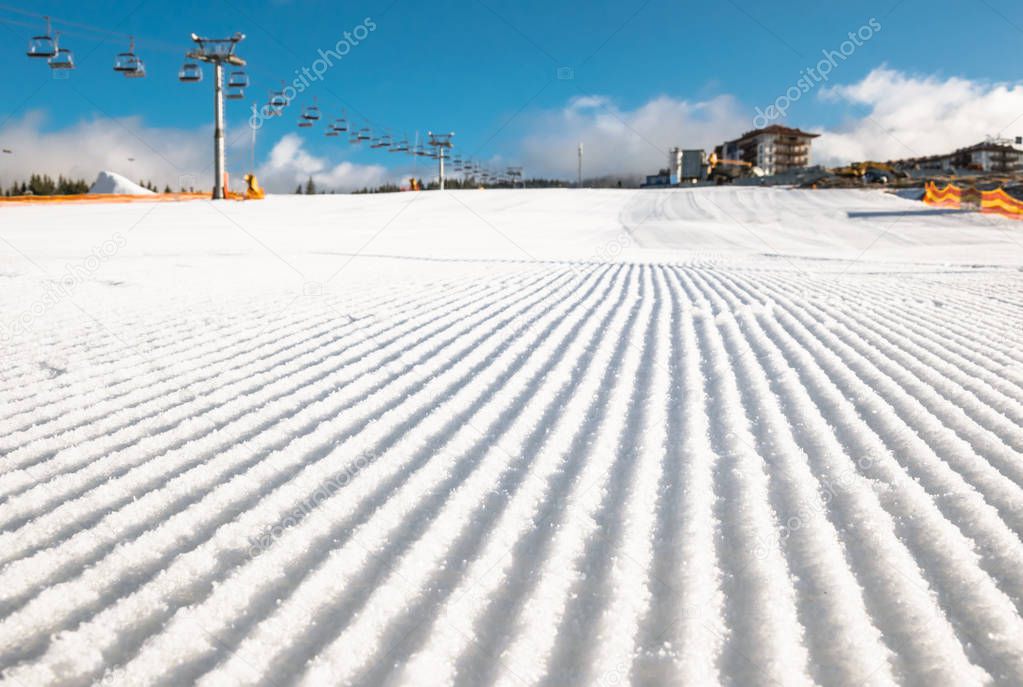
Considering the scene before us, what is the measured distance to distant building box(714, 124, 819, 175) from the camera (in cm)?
8350

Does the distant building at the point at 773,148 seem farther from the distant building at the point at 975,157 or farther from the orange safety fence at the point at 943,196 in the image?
the orange safety fence at the point at 943,196

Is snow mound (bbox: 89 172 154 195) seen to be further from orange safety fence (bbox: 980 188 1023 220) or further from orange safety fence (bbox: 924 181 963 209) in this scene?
orange safety fence (bbox: 980 188 1023 220)

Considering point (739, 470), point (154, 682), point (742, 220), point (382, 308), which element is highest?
point (742, 220)

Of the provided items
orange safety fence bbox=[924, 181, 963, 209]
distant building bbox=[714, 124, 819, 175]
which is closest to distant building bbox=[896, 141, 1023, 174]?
distant building bbox=[714, 124, 819, 175]

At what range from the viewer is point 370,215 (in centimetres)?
2239

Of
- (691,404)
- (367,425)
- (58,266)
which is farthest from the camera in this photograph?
(58,266)

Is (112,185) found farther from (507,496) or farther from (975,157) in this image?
(975,157)

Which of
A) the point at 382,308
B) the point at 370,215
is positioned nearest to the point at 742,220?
the point at 370,215

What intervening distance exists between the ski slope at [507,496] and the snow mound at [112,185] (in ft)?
138

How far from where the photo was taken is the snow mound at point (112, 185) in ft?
137

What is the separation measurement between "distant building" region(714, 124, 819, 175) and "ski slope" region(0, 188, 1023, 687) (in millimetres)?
84649

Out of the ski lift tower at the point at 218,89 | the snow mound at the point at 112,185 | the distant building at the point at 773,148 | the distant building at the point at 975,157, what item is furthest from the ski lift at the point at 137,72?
the distant building at the point at 773,148

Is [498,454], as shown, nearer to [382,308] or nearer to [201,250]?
[382,308]

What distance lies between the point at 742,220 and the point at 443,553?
75.8 feet
